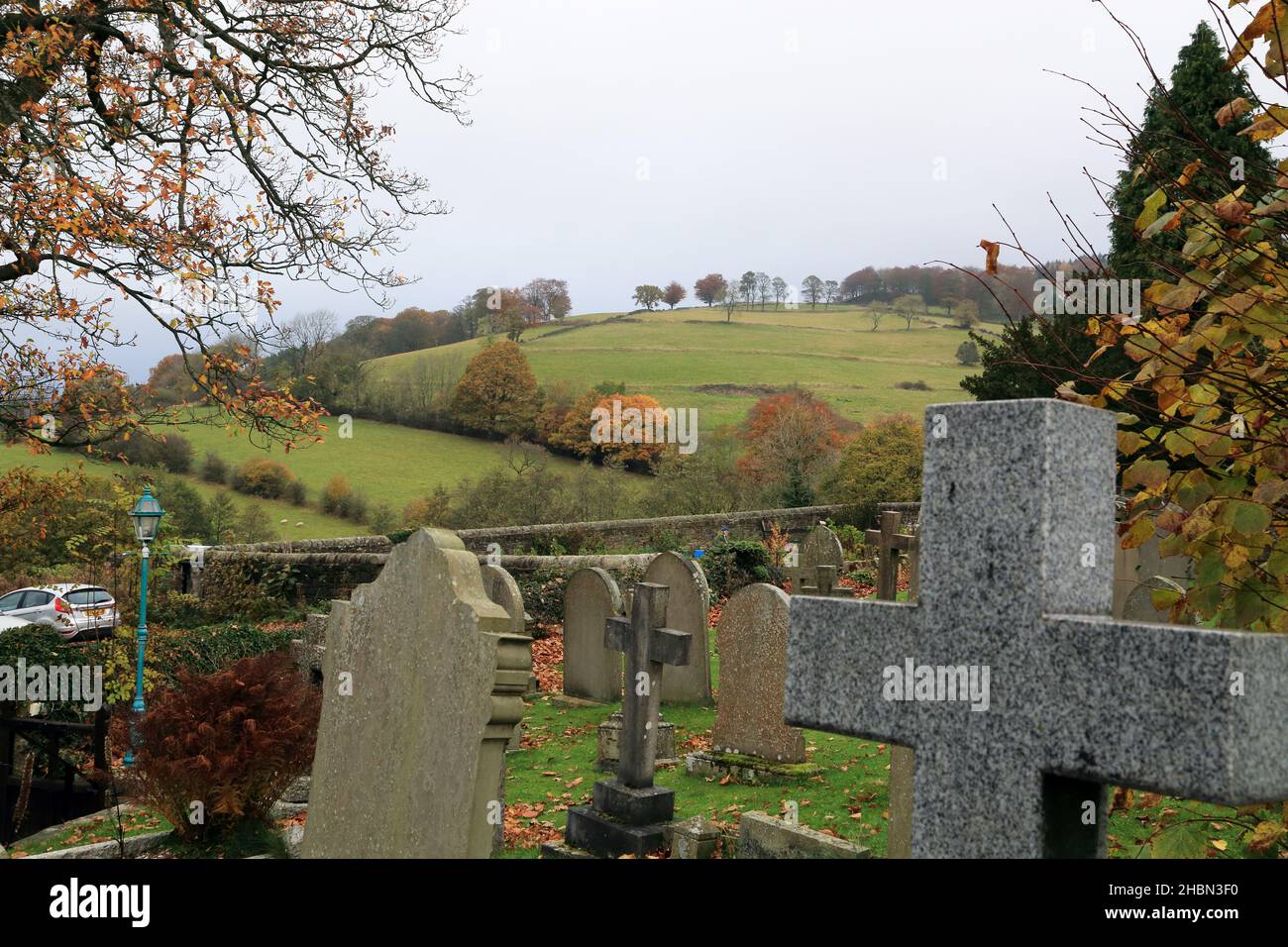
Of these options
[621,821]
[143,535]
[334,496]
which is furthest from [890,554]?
[334,496]

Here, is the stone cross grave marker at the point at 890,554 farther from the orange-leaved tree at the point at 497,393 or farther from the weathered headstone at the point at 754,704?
the orange-leaved tree at the point at 497,393

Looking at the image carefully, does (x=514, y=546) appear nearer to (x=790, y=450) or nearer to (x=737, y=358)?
(x=790, y=450)

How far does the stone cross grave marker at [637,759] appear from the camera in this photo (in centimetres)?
702

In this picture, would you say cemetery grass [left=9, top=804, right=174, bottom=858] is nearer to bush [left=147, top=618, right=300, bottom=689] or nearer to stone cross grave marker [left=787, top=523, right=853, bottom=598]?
bush [left=147, top=618, right=300, bottom=689]

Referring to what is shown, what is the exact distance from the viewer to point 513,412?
137 ft

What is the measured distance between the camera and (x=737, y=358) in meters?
64.7

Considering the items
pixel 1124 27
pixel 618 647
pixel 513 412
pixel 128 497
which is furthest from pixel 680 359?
pixel 1124 27

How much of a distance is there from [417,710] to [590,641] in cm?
834

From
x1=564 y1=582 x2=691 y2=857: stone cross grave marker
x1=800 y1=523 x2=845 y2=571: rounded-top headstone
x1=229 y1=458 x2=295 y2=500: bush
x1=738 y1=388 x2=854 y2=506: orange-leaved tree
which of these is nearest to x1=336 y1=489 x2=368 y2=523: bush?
x1=229 y1=458 x2=295 y2=500: bush

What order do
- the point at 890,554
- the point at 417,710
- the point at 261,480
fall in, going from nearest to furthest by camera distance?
the point at 417,710 < the point at 890,554 < the point at 261,480

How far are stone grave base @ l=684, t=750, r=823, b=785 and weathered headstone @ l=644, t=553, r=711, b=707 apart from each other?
3082 mm

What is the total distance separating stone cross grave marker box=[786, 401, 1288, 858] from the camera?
7.04 feet

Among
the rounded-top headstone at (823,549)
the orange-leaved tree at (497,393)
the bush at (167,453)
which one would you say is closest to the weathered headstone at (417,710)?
the rounded-top headstone at (823,549)

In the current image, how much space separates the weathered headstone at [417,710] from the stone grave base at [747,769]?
4771 mm
